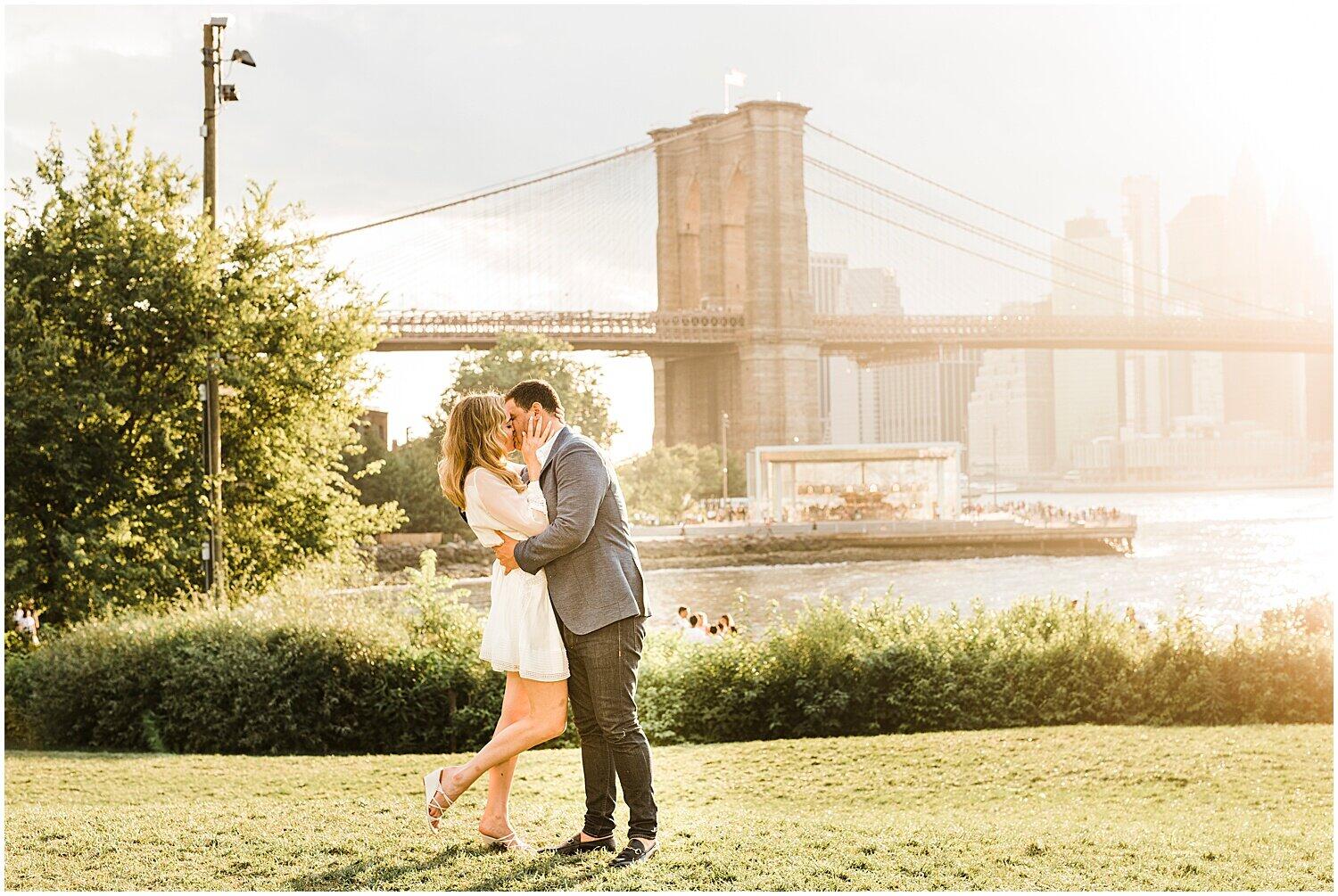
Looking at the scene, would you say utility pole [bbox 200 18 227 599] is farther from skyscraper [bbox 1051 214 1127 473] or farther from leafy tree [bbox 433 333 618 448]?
skyscraper [bbox 1051 214 1127 473]

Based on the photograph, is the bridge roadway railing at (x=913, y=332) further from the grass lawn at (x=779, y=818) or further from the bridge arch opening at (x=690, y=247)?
the grass lawn at (x=779, y=818)

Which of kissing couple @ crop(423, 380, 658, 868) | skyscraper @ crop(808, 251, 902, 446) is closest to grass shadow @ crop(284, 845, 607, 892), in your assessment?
kissing couple @ crop(423, 380, 658, 868)

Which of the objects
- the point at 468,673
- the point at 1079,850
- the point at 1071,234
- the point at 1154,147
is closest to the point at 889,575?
the point at 468,673

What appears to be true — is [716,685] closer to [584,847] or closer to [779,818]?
[779,818]

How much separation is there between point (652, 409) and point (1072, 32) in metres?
26.9

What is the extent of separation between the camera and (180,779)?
7.10m

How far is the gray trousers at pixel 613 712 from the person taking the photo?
447cm

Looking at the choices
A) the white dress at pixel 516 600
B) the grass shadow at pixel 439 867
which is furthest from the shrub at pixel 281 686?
the white dress at pixel 516 600

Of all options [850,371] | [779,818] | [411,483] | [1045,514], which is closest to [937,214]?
[1045,514]

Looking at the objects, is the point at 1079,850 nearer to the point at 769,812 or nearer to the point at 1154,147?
the point at 769,812

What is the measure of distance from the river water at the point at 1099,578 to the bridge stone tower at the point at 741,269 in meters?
15.4

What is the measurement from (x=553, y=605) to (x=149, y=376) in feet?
35.8

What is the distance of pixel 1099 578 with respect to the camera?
145ft

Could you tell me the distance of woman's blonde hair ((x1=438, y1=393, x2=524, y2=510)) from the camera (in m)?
4.61
